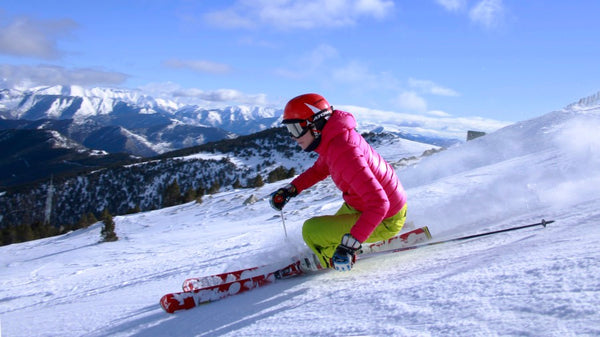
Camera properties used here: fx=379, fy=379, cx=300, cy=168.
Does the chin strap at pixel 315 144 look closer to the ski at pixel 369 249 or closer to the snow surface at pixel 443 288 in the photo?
the snow surface at pixel 443 288

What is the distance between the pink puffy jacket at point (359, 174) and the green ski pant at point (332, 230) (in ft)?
0.38

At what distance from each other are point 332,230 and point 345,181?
1.73ft

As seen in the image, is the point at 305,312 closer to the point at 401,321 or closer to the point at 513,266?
the point at 401,321

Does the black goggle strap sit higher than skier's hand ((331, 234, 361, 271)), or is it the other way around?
the black goggle strap

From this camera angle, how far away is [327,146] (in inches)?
147

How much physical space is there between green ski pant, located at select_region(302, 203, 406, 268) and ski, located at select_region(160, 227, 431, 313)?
212 millimetres

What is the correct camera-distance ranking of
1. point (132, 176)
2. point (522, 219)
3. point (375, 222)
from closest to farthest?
point (375, 222), point (522, 219), point (132, 176)

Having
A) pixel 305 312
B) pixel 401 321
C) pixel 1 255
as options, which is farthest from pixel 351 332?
pixel 1 255

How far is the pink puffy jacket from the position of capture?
3.29 meters

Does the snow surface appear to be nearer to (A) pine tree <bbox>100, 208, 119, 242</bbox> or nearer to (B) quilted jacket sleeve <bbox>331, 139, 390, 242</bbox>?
(B) quilted jacket sleeve <bbox>331, 139, 390, 242</bbox>

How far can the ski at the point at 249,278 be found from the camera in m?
3.89

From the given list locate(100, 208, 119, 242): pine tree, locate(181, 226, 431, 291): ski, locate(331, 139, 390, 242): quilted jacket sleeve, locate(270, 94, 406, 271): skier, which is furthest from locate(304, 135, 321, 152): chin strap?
locate(100, 208, 119, 242): pine tree

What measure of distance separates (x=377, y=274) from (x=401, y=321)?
1.21m

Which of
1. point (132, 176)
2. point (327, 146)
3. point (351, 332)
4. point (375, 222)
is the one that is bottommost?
point (351, 332)
